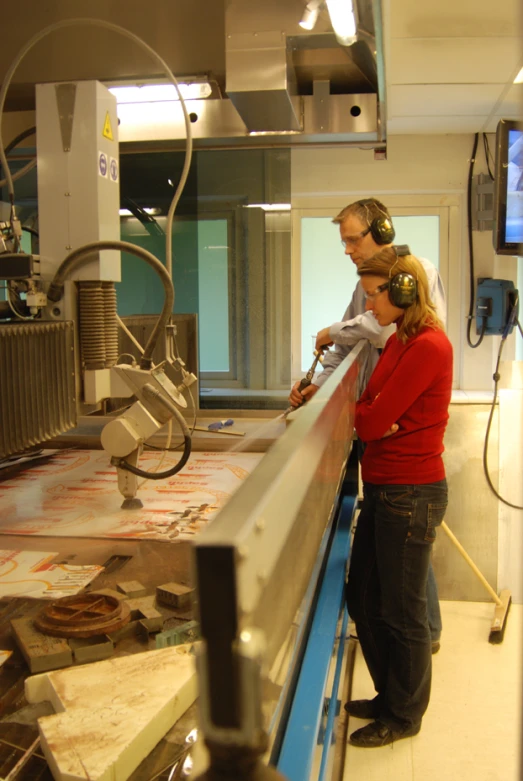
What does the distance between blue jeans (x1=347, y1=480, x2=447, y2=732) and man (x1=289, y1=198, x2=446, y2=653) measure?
17.0 inches

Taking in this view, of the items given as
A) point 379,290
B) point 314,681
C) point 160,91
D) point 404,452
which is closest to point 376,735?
point 404,452

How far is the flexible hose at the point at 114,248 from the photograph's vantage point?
5.33 feet

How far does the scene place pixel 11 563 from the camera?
4.90 feet

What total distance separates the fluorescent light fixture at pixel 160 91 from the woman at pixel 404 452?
818 millimetres

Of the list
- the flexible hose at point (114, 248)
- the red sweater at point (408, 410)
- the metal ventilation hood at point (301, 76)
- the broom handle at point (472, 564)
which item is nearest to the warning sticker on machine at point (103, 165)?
the flexible hose at point (114, 248)

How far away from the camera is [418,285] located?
1.85 m

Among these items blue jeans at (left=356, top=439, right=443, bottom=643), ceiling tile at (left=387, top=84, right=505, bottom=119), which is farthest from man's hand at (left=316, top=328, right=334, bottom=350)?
ceiling tile at (left=387, top=84, right=505, bottom=119)

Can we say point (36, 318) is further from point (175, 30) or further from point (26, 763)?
point (26, 763)

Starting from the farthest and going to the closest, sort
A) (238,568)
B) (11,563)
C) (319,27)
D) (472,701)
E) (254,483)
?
→ 1. (472,701)
2. (319,27)
3. (11,563)
4. (254,483)
5. (238,568)

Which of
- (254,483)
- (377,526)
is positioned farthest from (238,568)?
(377,526)

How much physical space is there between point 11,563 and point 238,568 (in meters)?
1.22

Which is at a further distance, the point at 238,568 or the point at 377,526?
the point at 377,526

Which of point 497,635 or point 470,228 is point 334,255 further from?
point 497,635

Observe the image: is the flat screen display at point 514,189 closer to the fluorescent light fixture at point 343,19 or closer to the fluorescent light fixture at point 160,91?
the fluorescent light fixture at point 160,91
